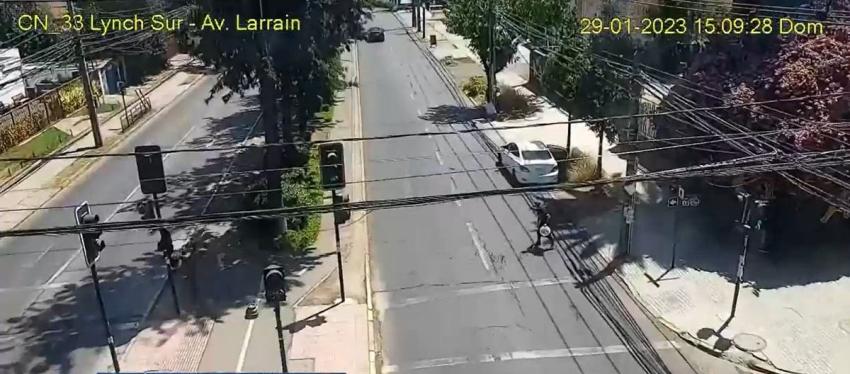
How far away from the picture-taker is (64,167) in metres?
28.2

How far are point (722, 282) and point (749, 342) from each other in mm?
2703

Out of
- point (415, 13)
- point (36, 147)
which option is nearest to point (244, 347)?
point (36, 147)

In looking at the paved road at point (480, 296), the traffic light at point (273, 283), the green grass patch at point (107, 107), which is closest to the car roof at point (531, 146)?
the paved road at point (480, 296)

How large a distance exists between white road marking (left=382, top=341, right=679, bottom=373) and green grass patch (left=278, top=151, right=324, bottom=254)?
18.8ft

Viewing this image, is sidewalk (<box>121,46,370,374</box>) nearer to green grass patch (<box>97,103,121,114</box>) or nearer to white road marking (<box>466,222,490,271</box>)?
white road marking (<box>466,222,490,271</box>)

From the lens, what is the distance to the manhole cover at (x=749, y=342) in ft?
48.1

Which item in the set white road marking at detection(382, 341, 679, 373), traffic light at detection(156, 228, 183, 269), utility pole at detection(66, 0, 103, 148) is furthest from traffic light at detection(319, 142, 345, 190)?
utility pole at detection(66, 0, 103, 148)

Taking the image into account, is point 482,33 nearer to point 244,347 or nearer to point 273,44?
point 273,44

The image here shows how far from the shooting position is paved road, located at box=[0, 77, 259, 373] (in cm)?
1527

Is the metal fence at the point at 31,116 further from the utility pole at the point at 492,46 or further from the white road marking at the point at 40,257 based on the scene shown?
the utility pole at the point at 492,46

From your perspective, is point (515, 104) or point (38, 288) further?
point (515, 104)

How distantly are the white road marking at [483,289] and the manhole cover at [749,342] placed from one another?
407 cm

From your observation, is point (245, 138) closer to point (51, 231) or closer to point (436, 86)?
point (436, 86)

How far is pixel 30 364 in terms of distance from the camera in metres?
14.7
